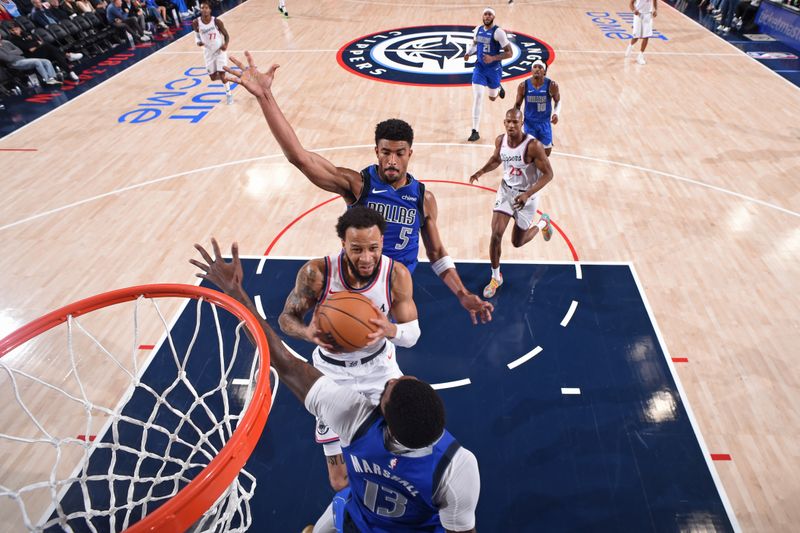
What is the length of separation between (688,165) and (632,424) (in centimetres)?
495

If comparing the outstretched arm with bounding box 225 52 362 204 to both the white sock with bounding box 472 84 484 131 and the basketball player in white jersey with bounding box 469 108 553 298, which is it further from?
the white sock with bounding box 472 84 484 131

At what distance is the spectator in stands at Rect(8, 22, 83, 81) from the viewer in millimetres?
10484

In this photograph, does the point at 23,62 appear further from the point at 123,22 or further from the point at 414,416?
the point at 414,416

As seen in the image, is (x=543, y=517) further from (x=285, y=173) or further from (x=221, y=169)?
(x=221, y=169)

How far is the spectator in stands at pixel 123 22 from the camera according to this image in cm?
1276

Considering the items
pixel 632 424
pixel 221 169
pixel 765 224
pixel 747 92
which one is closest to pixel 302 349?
pixel 632 424

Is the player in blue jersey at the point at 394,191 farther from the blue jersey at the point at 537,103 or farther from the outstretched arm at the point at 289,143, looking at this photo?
the blue jersey at the point at 537,103

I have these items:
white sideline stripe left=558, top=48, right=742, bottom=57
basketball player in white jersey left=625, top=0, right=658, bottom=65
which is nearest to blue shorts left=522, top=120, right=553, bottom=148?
basketball player in white jersey left=625, top=0, right=658, bottom=65

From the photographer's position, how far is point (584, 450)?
3.67 m

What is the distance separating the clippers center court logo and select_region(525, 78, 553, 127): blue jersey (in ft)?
14.0

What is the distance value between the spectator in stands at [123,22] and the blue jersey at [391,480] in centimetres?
1457

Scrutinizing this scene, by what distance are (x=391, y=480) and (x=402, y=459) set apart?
0.14 m

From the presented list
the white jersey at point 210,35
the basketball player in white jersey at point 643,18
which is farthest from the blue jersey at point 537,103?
the basketball player in white jersey at point 643,18

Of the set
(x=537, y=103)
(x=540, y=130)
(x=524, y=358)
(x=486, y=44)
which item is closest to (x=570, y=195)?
(x=540, y=130)
